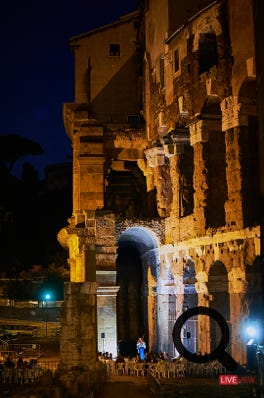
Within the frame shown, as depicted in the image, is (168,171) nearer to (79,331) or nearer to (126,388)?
(79,331)

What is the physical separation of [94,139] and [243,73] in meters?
12.0

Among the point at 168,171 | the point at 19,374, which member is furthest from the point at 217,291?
the point at 19,374

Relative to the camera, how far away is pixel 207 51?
30266 millimetres

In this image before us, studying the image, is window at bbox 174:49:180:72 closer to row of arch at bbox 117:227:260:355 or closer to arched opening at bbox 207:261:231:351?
row of arch at bbox 117:227:260:355

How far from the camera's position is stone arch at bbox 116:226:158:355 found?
33406 millimetres

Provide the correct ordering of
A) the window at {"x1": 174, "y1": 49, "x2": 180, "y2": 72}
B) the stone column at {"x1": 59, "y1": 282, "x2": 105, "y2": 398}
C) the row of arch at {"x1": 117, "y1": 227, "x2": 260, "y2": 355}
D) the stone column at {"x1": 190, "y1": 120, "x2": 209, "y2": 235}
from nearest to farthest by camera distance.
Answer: the stone column at {"x1": 59, "y1": 282, "x2": 105, "y2": 398}, the row of arch at {"x1": 117, "y1": 227, "x2": 260, "y2": 355}, the stone column at {"x1": 190, "y1": 120, "x2": 209, "y2": 235}, the window at {"x1": 174, "y1": 49, "x2": 180, "y2": 72}

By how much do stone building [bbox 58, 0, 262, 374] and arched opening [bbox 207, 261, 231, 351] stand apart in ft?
0.15

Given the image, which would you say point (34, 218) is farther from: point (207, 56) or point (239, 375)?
point (239, 375)

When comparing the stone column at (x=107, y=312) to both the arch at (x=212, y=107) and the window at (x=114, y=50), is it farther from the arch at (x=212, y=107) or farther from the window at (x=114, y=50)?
the window at (x=114, y=50)

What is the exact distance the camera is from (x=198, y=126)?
29219mm

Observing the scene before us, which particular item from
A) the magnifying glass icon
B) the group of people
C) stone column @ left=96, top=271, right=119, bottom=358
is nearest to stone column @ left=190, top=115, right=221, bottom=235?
stone column @ left=96, top=271, right=119, bottom=358

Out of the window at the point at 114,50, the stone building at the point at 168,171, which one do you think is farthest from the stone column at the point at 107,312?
the window at the point at 114,50

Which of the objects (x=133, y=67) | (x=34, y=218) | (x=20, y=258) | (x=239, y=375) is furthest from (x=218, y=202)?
(x=34, y=218)

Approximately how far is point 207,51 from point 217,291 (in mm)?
10843
